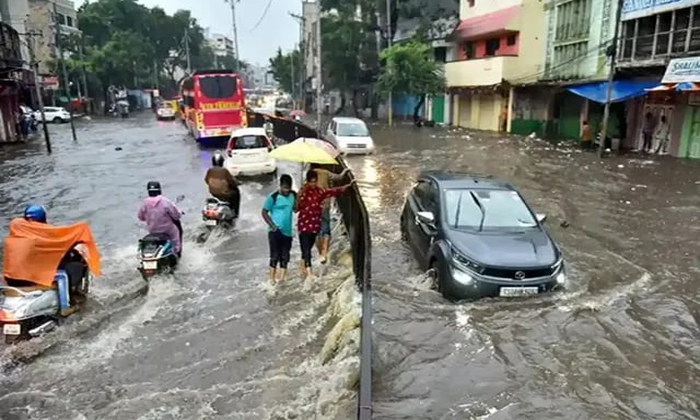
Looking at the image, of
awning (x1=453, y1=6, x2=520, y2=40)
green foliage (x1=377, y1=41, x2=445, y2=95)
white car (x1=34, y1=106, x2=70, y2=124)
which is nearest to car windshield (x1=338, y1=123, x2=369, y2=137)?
awning (x1=453, y1=6, x2=520, y2=40)

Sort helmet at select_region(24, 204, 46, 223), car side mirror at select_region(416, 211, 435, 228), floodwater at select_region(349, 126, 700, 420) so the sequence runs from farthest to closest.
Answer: car side mirror at select_region(416, 211, 435, 228) < helmet at select_region(24, 204, 46, 223) < floodwater at select_region(349, 126, 700, 420)

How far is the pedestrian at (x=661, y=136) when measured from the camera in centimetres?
2296

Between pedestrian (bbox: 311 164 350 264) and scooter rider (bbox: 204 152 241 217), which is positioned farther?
scooter rider (bbox: 204 152 241 217)

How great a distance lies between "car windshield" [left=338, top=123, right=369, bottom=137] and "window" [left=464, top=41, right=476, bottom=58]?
60.7 feet

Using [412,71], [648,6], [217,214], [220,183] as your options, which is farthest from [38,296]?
[412,71]

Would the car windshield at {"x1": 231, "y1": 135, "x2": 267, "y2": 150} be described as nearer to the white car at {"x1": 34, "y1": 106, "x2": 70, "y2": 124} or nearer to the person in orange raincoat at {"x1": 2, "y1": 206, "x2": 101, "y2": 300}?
the person in orange raincoat at {"x1": 2, "y1": 206, "x2": 101, "y2": 300}

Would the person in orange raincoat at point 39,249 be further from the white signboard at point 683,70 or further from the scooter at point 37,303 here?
the white signboard at point 683,70

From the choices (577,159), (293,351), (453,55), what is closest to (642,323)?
(293,351)

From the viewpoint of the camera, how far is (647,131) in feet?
78.2

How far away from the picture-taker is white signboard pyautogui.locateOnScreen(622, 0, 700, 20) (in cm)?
2047

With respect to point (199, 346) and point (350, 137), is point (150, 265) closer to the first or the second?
point (199, 346)

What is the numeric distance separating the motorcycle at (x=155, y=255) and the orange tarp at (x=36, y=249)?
1.51 metres

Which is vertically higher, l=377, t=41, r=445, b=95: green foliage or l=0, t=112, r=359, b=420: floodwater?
l=377, t=41, r=445, b=95: green foliage

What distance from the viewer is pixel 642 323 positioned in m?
7.40
